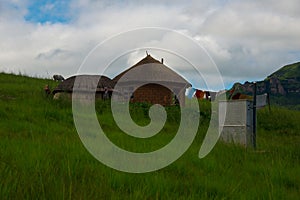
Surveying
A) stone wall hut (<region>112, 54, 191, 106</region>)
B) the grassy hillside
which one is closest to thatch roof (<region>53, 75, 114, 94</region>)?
stone wall hut (<region>112, 54, 191, 106</region>)

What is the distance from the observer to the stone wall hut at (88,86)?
1648 centimetres

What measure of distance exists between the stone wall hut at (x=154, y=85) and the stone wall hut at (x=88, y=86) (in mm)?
1528

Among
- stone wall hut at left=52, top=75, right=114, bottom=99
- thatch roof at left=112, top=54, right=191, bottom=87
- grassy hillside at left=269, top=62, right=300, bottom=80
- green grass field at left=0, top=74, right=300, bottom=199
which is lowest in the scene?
green grass field at left=0, top=74, right=300, bottom=199

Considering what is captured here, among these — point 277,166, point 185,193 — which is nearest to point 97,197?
point 185,193

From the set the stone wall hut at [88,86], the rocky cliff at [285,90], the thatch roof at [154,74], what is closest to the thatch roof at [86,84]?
the stone wall hut at [88,86]

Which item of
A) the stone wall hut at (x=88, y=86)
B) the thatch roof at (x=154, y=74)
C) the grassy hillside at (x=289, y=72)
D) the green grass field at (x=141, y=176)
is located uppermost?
the grassy hillside at (x=289, y=72)

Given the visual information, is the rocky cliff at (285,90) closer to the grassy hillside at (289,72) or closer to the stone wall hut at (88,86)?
the grassy hillside at (289,72)

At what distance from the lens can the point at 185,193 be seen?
344 centimetres

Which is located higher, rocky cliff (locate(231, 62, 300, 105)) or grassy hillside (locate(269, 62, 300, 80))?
grassy hillside (locate(269, 62, 300, 80))

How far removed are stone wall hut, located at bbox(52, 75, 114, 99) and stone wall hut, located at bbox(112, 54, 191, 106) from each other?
1.53 metres

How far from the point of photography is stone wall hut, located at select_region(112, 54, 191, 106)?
68.4 feet

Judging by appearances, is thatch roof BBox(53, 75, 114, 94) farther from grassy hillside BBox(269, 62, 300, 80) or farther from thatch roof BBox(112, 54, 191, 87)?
grassy hillside BBox(269, 62, 300, 80)

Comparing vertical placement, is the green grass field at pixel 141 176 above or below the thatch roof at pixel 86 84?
below

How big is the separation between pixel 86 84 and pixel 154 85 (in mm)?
5299
